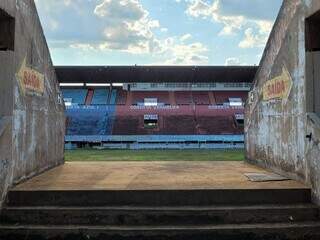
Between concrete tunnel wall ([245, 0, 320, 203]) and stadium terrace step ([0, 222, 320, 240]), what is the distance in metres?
0.67

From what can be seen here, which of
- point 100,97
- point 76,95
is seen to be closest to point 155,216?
point 100,97

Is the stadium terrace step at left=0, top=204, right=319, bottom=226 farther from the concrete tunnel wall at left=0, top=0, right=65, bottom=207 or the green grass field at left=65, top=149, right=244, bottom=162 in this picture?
the green grass field at left=65, top=149, right=244, bottom=162

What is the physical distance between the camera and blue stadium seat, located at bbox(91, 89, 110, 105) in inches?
1937

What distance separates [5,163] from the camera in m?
6.59

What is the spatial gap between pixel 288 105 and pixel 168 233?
130 inches

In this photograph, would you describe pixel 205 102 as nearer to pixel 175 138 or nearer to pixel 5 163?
pixel 175 138

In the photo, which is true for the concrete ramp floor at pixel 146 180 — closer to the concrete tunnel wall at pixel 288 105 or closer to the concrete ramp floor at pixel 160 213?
the concrete ramp floor at pixel 160 213

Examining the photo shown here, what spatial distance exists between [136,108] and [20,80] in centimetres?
3899

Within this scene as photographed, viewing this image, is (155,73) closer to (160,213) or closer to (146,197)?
(146,197)

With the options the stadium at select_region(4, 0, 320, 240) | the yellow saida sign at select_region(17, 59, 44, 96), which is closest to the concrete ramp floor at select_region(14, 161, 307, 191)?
the stadium at select_region(4, 0, 320, 240)

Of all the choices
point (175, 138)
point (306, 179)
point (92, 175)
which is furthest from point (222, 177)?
point (175, 138)

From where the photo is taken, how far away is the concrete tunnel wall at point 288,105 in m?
6.90

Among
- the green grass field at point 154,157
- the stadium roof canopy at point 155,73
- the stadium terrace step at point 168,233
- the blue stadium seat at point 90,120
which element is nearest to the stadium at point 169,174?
the stadium terrace step at point 168,233

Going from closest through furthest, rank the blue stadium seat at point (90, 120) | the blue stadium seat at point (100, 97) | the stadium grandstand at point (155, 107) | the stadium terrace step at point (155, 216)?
1. the stadium terrace step at point (155, 216)
2. the stadium grandstand at point (155, 107)
3. the blue stadium seat at point (90, 120)
4. the blue stadium seat at point (100, 97)
